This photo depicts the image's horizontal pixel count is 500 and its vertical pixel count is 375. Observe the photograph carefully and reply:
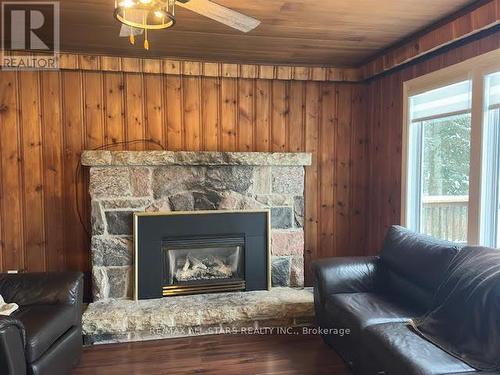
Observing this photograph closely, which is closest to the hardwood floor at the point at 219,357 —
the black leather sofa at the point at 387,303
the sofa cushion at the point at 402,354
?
the black leather sofa at the point at 387,303

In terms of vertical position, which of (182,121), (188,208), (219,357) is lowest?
(219,357)

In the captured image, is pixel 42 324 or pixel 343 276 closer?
A: pixel 42 324

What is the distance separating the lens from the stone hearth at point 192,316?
330cm

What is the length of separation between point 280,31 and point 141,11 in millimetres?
1561

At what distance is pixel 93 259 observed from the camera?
11.9 feet

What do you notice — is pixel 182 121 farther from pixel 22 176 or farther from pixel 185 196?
pixel 22 176

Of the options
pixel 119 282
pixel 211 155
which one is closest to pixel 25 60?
pixel 211 155

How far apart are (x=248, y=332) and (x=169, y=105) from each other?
2.34 meters

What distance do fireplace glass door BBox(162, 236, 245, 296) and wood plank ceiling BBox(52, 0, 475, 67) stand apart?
1.80 meters

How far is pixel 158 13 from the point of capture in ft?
5.80

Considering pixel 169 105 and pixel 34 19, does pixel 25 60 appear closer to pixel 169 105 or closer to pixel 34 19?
pixel 34 19

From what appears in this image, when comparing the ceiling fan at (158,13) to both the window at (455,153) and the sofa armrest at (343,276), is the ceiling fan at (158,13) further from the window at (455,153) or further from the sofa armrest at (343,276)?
the sofa armrest at (343,276)

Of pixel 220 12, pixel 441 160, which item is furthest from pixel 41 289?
pixel 441 160

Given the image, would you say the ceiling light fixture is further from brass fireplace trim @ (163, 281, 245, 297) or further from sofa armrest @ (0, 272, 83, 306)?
brass fireplace trim @ (163, 281, 245, 297)
